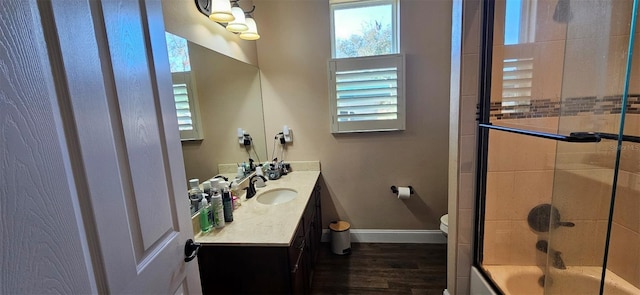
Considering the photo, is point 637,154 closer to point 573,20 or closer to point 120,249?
point 573,20

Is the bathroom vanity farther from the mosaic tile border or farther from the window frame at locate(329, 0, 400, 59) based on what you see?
the window frame at locate(329, 0, 400, 59)

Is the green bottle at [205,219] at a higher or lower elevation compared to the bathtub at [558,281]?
higher

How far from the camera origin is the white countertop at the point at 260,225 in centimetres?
128

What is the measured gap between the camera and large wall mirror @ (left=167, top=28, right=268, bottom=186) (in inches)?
59.4

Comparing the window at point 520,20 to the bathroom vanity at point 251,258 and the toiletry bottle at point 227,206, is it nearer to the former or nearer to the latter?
the bathroom vanity at point 251,258

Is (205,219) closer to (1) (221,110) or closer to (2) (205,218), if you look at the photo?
(2) (205,218)

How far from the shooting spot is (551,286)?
53.5 inches

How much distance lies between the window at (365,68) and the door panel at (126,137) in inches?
68.3

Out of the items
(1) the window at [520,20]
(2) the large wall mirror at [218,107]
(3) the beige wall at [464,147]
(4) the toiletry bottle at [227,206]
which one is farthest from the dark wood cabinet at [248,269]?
(1) the window at [520,20]

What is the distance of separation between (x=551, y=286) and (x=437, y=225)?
1.27m

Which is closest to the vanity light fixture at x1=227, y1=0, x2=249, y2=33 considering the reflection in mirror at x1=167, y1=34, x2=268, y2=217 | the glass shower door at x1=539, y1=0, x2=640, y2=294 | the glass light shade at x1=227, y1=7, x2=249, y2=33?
the glass light shade at x1=227, y1=7, x2=249, y2=33

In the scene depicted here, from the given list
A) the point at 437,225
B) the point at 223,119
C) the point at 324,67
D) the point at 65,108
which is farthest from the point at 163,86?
the point at 437,225

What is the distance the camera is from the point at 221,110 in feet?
6.16

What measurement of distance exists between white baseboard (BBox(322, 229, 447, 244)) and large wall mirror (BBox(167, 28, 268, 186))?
1.26 m
